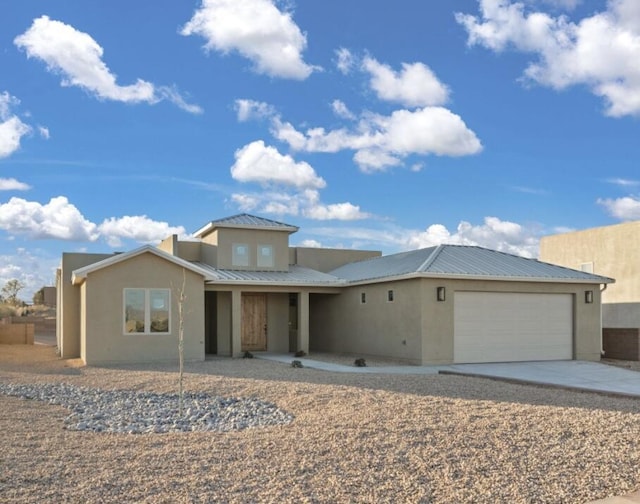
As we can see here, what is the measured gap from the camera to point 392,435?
7.85 m

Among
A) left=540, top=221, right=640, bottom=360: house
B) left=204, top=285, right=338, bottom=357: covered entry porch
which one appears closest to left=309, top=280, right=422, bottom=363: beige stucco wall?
left=204, top=285, right=338, bottom=357: covered entry porch

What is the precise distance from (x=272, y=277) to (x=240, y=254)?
1919 millimetres

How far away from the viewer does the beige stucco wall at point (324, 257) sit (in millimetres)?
26969

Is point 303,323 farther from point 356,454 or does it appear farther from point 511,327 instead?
point 356,454

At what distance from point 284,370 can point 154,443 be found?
8.59 meters

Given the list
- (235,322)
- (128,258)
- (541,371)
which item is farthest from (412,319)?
(128,258)

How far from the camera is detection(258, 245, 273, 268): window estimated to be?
23.9 meters

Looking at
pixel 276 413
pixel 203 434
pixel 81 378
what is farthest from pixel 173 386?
pixel 203 434

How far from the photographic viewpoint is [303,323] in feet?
73.9

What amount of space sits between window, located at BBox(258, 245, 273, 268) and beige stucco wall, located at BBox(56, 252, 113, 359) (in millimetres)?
5265

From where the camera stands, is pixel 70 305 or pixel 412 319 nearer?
pixel 412 319

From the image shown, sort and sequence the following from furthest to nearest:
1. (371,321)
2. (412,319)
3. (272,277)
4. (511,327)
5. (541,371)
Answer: (272,277)
(371,321)
(511,327)
(412,319)
(541,371)

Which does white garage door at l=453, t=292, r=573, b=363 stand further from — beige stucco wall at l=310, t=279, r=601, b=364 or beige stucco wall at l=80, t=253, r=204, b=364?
beige stucco wall at l=80, t=253, r=204, b=364

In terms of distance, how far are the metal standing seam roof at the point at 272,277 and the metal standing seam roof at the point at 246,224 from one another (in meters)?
1.49
